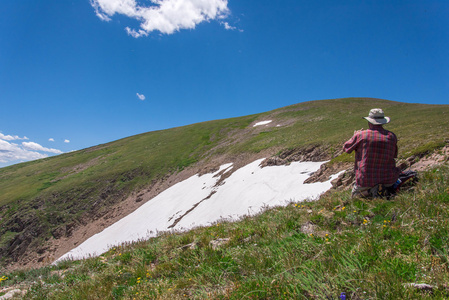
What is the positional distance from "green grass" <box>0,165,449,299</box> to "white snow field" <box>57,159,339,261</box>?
7449 mm

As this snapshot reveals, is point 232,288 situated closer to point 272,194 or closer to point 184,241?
point 184,241

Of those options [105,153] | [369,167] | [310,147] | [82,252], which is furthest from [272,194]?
[105,153]

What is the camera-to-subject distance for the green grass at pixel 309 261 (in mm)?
2469

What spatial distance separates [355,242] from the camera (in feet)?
11.5

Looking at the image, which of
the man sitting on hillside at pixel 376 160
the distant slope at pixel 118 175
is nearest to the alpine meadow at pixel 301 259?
the man sitting on hillside at pixel 376 160

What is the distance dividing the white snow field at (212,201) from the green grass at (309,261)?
24.4ft

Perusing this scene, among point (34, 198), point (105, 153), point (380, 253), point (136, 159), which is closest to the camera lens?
point (380, 253)

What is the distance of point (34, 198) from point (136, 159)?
1751 centimetres

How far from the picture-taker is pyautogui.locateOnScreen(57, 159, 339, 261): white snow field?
50.6 feet

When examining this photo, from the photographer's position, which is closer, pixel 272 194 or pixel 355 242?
pixel 355 242

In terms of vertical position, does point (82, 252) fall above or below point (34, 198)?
below

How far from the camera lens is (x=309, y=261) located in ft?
10.3

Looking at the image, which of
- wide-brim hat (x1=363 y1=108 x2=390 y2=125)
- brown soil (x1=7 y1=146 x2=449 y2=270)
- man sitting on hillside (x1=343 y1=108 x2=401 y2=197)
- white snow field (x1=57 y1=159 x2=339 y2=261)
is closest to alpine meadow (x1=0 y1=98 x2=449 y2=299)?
man sitting on hillside (x1=343 y1=108 x2=401 y2=197)

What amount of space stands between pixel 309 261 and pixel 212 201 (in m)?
16.8
